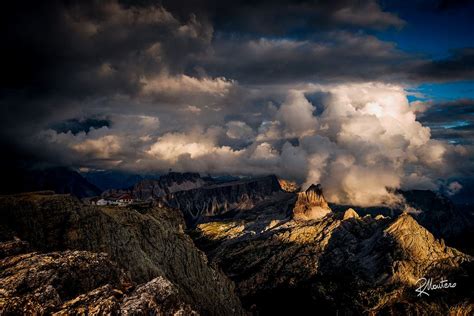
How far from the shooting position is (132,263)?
110250 mm

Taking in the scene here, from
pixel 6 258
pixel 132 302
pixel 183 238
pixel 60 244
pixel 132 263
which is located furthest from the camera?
pixel 183 238

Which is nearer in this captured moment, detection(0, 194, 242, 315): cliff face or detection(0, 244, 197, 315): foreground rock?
detection(0, 244, 197, 315): foreground rock

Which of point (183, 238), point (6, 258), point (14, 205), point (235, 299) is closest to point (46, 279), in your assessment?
point (6, 258)

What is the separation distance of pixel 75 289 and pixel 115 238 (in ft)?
235

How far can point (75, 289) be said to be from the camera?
4778 cm

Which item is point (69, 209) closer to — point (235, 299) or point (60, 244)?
point (60, 244)

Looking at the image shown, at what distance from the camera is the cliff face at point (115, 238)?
92312 mm

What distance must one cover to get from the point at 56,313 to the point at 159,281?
41.9ft

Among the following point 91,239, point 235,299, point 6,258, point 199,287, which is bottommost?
point 235,299

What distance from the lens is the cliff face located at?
92312 millimetres

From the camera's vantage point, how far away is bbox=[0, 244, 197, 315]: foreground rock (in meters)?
39.3

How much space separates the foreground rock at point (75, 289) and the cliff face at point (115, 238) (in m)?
19.3

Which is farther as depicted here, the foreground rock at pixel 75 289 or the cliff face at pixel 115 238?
the cliff face at pixel 115 238

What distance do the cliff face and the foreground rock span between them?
63.2ft
